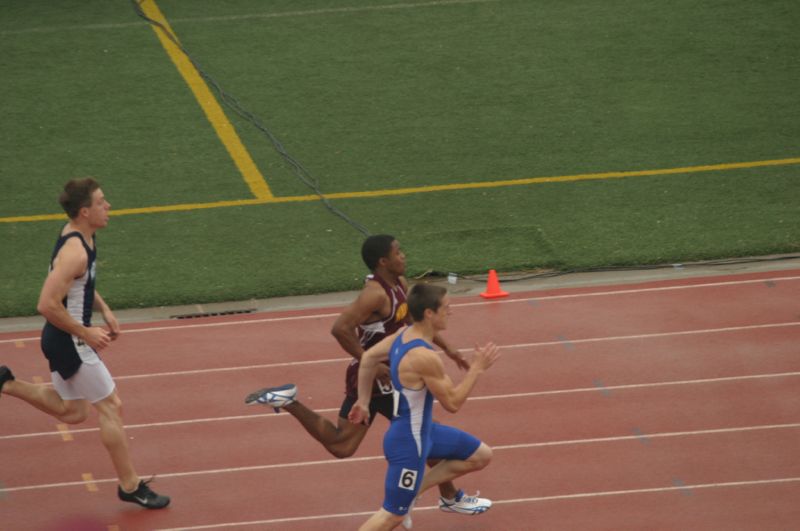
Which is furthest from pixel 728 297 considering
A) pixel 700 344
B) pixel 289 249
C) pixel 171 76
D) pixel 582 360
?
pixel 171 76

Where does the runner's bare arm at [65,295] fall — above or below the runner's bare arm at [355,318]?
below

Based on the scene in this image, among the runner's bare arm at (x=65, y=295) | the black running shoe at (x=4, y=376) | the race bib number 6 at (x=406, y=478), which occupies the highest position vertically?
the race bib number 6 at (x=406, y=478)

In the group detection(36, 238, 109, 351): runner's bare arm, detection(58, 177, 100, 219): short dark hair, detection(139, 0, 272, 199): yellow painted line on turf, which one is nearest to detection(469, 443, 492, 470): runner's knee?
detection(36, 238, 109, 351): runner's bare arm

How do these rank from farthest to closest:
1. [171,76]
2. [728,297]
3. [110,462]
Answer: [171,76] → [728,297] → [110,462]

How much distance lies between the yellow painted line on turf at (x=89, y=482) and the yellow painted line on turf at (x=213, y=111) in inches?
230

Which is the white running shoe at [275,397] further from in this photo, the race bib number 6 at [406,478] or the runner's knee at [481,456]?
the runner's knee at [481,456]

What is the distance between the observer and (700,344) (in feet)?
34.0

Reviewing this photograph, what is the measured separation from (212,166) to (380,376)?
795 cm

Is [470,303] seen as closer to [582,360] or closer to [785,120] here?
[582,360]

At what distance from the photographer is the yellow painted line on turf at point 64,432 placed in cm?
918

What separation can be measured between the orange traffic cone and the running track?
0.10 m

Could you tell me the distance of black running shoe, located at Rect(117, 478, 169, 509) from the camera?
26.1ft

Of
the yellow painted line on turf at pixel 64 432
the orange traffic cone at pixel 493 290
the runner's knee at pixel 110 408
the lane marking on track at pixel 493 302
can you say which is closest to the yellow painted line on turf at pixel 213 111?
the lane marking on track at pixel 493 302

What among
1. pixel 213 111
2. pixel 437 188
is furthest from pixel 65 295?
pixel 213 111
